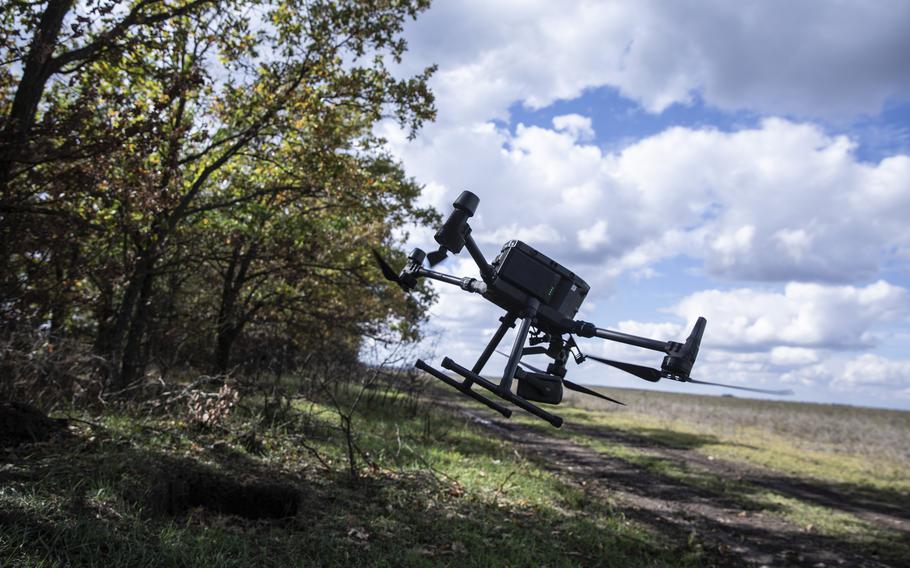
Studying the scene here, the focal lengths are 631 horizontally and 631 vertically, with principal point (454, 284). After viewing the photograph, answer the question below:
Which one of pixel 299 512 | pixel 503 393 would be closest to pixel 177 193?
pixel 299 512

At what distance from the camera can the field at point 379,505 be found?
20.8 ft

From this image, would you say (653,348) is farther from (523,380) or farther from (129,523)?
(129,523)

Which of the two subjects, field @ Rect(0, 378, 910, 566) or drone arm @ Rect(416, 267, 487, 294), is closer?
drone arm @ Rect(416, 267, 487, 294)

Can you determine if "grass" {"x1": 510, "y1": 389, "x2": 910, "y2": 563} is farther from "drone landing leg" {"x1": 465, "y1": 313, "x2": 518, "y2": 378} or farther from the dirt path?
"drone landing leg" {"x1": 465, "y1": 313, "x2": 518, "y2": 378}

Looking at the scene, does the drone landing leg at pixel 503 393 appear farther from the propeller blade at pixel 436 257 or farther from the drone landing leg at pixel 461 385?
the propeller blade at pixel 436 257

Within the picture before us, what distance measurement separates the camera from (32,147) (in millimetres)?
8688

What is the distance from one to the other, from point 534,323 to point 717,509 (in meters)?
10.6

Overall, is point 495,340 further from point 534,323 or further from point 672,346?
point 672,346

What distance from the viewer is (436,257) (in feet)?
12.4

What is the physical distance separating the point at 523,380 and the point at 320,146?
11126 millimetres

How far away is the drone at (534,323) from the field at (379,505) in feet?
13.2

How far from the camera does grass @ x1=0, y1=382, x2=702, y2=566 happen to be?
6.03m

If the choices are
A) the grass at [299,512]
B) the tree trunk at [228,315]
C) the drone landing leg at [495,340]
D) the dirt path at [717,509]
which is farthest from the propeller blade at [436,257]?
the tree trunk at [228,315]

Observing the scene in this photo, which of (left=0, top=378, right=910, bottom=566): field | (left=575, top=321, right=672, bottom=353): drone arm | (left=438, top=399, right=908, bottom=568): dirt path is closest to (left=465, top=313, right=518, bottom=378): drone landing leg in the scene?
(left=575, top=321, right=672, bottom=353): drone arm
